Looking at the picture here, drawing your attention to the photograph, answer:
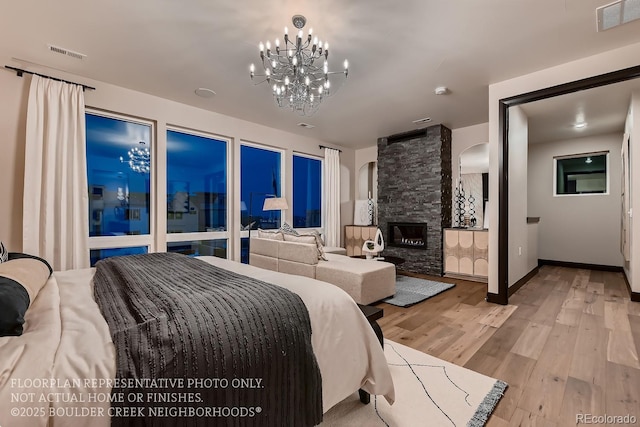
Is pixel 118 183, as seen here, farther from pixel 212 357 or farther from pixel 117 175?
pixel 212 357

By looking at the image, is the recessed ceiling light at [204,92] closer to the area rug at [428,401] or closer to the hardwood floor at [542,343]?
the hardwood floor at [542,343]

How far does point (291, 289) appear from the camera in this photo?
1485mm

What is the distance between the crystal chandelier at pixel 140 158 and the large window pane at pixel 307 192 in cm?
275

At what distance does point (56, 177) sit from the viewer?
3.12 meters

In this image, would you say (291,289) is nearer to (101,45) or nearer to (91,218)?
(101,45)

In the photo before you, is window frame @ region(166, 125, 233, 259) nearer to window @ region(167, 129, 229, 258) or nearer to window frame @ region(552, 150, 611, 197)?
window @ region(167, 129, 229, 258)

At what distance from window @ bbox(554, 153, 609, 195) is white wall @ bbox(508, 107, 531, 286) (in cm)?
221

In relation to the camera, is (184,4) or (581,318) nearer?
(184,4)

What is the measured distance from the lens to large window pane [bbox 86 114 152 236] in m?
3.58

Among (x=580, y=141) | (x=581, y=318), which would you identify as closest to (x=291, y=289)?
(x=581, y=318)

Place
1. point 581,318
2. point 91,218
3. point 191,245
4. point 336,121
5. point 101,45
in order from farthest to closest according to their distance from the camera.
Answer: point 336,121 → point 191,245 → point 91,218 → point 581,318 → point 101,45

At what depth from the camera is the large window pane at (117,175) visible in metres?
3.58

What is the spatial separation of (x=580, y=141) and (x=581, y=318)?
14.2 ft

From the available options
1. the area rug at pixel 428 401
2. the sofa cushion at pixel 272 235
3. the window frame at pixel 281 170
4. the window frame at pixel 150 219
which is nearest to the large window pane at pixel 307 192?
the window frame at pixel 281 170
